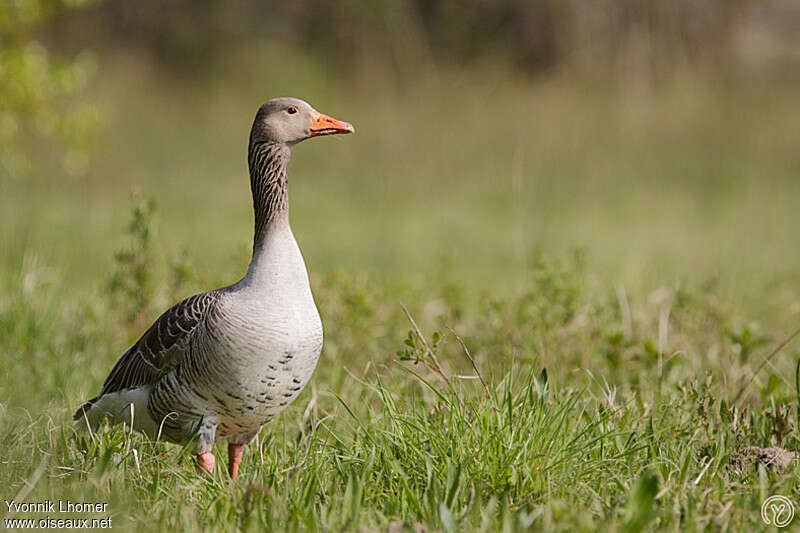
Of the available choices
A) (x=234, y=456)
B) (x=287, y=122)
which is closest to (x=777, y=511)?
(x=234, y=456)

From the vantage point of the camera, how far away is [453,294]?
21.4ft

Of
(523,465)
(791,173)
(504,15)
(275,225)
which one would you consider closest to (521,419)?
(523,465)

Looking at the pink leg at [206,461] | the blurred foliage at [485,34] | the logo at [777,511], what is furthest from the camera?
the blurred foliage at [485,34]

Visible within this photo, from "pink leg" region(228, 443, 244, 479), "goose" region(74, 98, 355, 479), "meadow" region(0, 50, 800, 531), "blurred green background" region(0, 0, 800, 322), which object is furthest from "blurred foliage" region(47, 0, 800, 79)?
"pink leg" region(228, 443, 244, 479)

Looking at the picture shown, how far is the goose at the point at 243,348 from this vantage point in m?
3.64

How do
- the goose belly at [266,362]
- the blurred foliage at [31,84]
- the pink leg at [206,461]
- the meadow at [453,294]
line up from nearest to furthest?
the meadow at [453,294], the goose belly at [266,362], the pink leg at [206,461], the blurred foliage at [31,84]

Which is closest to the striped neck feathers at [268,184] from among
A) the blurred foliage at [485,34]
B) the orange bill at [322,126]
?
the orange bill at [322,126]

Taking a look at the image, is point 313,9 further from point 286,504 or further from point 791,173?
point 286,504

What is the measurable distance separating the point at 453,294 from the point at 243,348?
3.09 m

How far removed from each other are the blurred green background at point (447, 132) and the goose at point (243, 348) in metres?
5.34

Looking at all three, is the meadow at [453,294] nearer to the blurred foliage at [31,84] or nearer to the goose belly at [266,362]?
the goose belly at [266,362]

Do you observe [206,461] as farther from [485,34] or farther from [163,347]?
[485,34]

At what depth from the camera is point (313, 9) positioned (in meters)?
15.5

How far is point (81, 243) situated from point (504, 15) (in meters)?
8.08
